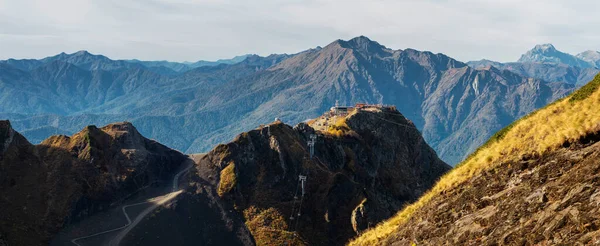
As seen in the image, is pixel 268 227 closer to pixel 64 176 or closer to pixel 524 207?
pixel 64 176

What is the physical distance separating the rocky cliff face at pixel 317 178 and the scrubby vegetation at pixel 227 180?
0.76 feet

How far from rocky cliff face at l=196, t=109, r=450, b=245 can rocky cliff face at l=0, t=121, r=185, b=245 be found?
16718 mm

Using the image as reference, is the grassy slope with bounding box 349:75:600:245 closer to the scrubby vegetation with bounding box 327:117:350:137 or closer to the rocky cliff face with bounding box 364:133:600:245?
the rocky cliff face with bounding box 364:133:600:245

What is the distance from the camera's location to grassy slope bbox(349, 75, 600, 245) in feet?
104

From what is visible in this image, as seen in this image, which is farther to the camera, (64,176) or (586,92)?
(64,176)

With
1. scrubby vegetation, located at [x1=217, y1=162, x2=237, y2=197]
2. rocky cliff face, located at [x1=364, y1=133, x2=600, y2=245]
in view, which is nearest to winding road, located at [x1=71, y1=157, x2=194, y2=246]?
scrubby vegetation, located at [x1=217, y1=162, x2=237, y2=197]

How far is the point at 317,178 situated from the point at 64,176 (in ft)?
179

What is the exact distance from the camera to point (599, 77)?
36.9 metres

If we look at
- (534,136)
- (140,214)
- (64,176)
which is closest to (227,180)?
(140,214)

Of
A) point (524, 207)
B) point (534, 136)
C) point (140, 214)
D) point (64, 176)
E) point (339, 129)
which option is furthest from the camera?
point (339, 129)

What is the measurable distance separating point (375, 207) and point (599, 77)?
7007 centimetres

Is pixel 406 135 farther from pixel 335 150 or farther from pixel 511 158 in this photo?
pixel 511 158

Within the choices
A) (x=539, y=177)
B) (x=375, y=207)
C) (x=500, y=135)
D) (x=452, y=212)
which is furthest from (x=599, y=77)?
(x=375, y=207)

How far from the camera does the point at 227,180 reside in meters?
110
